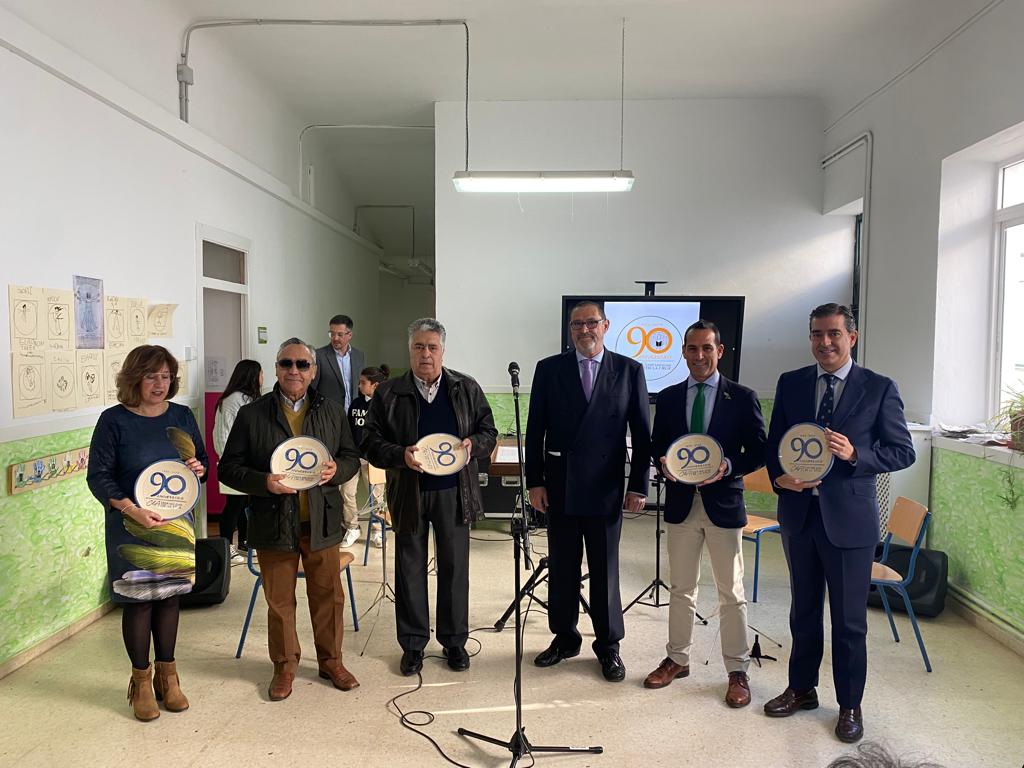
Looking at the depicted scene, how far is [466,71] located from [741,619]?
186 inches

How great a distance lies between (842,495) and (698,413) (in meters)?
0.68

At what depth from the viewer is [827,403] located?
112 inches

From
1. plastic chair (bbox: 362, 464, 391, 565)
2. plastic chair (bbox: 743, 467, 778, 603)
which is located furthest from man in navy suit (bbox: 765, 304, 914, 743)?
plastic chair (bbox: 362, 464, 391, 565)

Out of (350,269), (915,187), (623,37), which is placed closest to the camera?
(915,187)

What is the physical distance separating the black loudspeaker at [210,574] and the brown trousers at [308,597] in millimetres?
1187

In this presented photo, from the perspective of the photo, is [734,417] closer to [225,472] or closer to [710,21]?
[225,472]

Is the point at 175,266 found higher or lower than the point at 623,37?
lower

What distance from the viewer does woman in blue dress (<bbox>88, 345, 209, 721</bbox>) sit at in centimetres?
280

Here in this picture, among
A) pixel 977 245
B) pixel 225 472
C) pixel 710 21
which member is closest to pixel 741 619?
pixel 225 472

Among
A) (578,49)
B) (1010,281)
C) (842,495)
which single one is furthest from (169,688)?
(1010,281)

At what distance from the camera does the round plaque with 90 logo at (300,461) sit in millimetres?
2951

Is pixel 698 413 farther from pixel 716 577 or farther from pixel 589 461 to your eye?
pixel 716 577

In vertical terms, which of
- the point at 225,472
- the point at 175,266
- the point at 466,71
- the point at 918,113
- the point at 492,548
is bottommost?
the point at 492,548

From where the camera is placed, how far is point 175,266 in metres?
4.91
